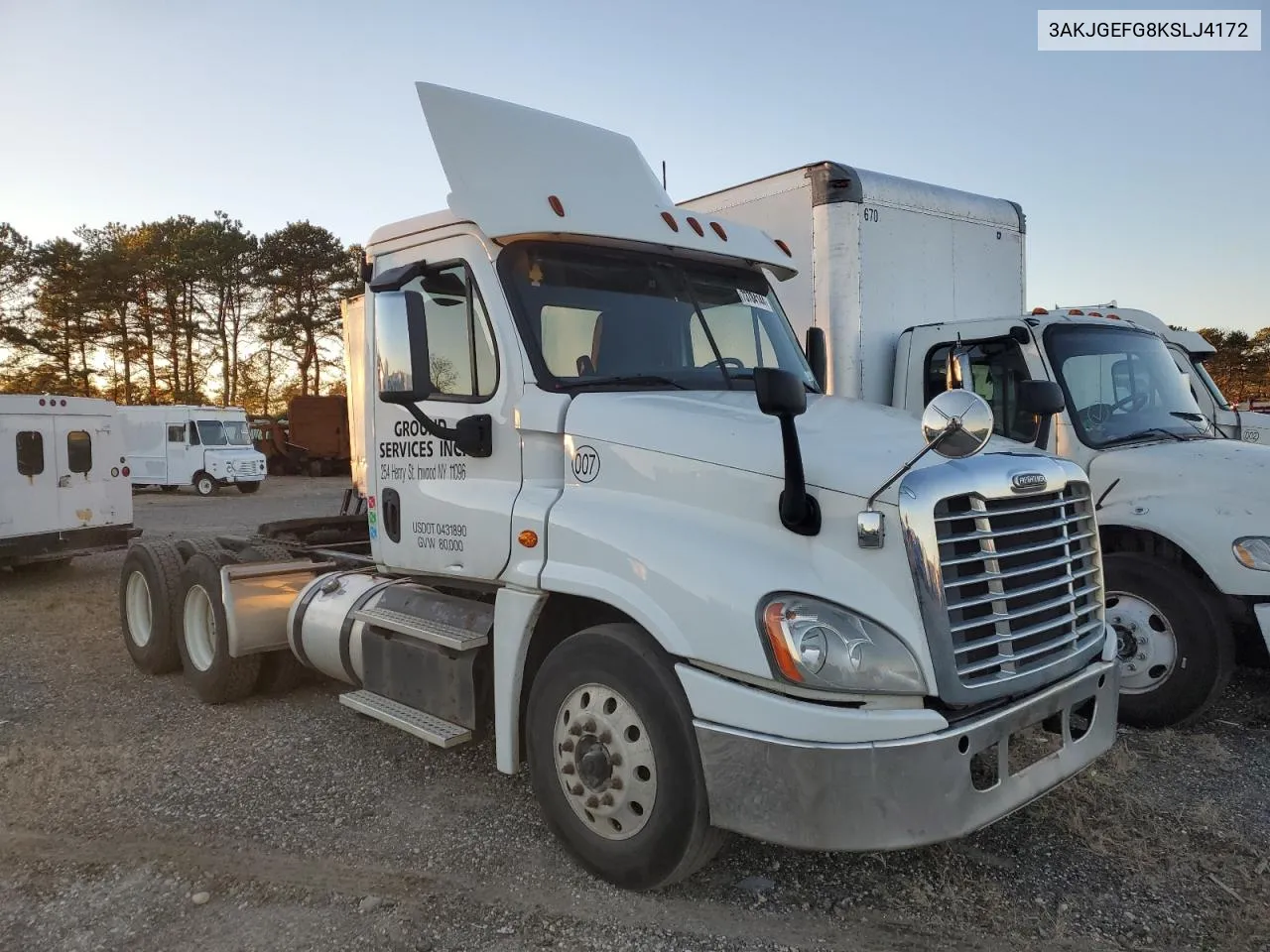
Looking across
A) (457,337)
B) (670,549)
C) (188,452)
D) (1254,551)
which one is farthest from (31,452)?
(188,452)

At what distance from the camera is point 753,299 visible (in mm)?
4699

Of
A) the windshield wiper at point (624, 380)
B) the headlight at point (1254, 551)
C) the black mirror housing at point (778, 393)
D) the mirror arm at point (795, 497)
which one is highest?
the windshield wiper at point (624, 380)

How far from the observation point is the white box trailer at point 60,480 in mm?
11602

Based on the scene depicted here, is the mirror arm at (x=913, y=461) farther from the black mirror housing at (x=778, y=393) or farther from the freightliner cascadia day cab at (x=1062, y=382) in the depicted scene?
the freightliner cascadia day cab at (x=1062, y=382)

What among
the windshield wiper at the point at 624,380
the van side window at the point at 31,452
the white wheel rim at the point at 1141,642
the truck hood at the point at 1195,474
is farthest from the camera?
the van side window at the point at 31,452

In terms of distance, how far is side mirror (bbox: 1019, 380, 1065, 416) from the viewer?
15.8 ft

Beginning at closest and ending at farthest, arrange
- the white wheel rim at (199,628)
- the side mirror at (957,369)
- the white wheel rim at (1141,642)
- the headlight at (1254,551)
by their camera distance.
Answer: the headlight at (1254,551)
the white wheel rim at (1141,642)
the side mirror at (957,369)
the white wheel rim at (199,628)

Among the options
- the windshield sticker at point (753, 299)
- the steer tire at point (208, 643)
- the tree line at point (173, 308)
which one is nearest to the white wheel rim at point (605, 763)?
the windshield sticker at point (753, 299)

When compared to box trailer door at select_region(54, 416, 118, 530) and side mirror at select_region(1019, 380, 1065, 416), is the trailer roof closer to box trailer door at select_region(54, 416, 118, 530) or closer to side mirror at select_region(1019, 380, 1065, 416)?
side mirror at select_region(1019, 380, 1065, 416)

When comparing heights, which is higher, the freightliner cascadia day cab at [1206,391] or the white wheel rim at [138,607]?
the freightliner cascadia day cab at [1206,391]

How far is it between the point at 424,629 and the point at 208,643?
2811 millimetres

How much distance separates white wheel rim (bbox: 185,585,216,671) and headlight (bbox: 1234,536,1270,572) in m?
6.41

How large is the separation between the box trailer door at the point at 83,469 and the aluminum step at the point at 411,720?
9.46 m

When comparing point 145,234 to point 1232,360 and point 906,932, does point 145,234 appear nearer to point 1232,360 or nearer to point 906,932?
point 906,932
